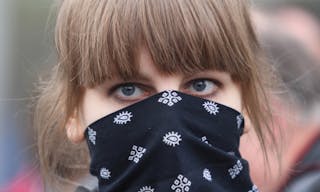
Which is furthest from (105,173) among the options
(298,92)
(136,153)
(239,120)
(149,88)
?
(298,92)

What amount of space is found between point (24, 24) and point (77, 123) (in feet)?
4.81

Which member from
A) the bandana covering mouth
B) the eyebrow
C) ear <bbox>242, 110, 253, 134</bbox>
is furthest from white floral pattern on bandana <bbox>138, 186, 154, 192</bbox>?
ear <bbox>242, 110, 253, 134</bbox>

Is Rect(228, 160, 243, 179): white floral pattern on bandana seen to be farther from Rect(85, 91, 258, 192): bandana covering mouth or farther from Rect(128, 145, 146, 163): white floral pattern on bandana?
Rect(128, 145, 146, 163): white floral pattern on bandana

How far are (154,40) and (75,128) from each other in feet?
1.03

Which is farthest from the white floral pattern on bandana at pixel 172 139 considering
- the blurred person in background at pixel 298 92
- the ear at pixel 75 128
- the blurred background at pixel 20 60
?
the blurred background at pixel 20 60

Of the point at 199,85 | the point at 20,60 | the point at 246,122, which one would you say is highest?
the point at 199,85

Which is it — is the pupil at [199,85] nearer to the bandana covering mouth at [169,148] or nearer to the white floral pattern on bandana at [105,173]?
the bandana covering mouth at [169,148]

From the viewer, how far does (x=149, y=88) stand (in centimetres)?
131

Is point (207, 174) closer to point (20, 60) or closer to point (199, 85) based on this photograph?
point (199, 85)

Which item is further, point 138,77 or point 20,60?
point 20,60

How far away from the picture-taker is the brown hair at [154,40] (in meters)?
1.28

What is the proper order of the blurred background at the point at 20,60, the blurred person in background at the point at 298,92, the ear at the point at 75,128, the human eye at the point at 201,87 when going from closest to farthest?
1. the human eye at the point at 201,87
2. the ear at the point at 75,128
3. the blurred person in background at the point at 298,92
4. the blurred background at the point at 20,60

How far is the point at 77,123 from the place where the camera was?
Result: 1456mm

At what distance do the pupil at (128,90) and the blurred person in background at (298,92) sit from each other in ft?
3.26
